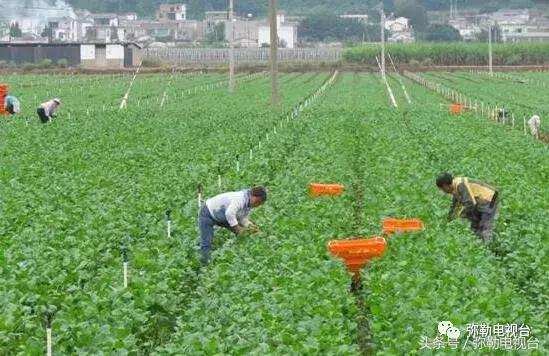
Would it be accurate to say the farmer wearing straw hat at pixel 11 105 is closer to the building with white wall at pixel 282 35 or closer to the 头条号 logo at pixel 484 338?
the 头条号 logo at pixel 484 338

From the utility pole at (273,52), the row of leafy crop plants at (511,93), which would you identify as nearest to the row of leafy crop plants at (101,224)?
the utility pole at (273,52)

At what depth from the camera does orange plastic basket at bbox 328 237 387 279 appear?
1523cm

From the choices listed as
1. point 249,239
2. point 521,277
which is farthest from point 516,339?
point 249,239

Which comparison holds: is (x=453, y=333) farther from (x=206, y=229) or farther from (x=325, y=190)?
(x=325, y=190)

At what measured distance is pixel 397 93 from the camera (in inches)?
2539

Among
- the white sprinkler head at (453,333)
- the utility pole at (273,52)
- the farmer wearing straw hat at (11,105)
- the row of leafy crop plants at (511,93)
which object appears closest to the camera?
the white sprinkler head at (453,333)

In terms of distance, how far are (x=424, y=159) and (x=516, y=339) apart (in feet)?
50.8

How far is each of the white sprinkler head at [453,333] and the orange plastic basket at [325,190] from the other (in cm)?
955

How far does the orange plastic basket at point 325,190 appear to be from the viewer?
2081cm

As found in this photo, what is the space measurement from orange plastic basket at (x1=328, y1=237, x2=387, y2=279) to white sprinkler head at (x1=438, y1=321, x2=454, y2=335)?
383 cm

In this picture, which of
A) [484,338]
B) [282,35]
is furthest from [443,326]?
[282,35]

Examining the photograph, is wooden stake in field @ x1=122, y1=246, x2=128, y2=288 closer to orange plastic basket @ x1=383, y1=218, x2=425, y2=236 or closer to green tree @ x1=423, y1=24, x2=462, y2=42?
orange plastic basket @ x1=383, y1=218, x2=425, y2=236

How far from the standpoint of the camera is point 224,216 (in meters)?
16.4

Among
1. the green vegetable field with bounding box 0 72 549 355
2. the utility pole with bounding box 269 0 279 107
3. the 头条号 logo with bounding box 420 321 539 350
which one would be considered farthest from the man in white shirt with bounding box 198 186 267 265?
the utility pole with bounding box 269 0 279 107
